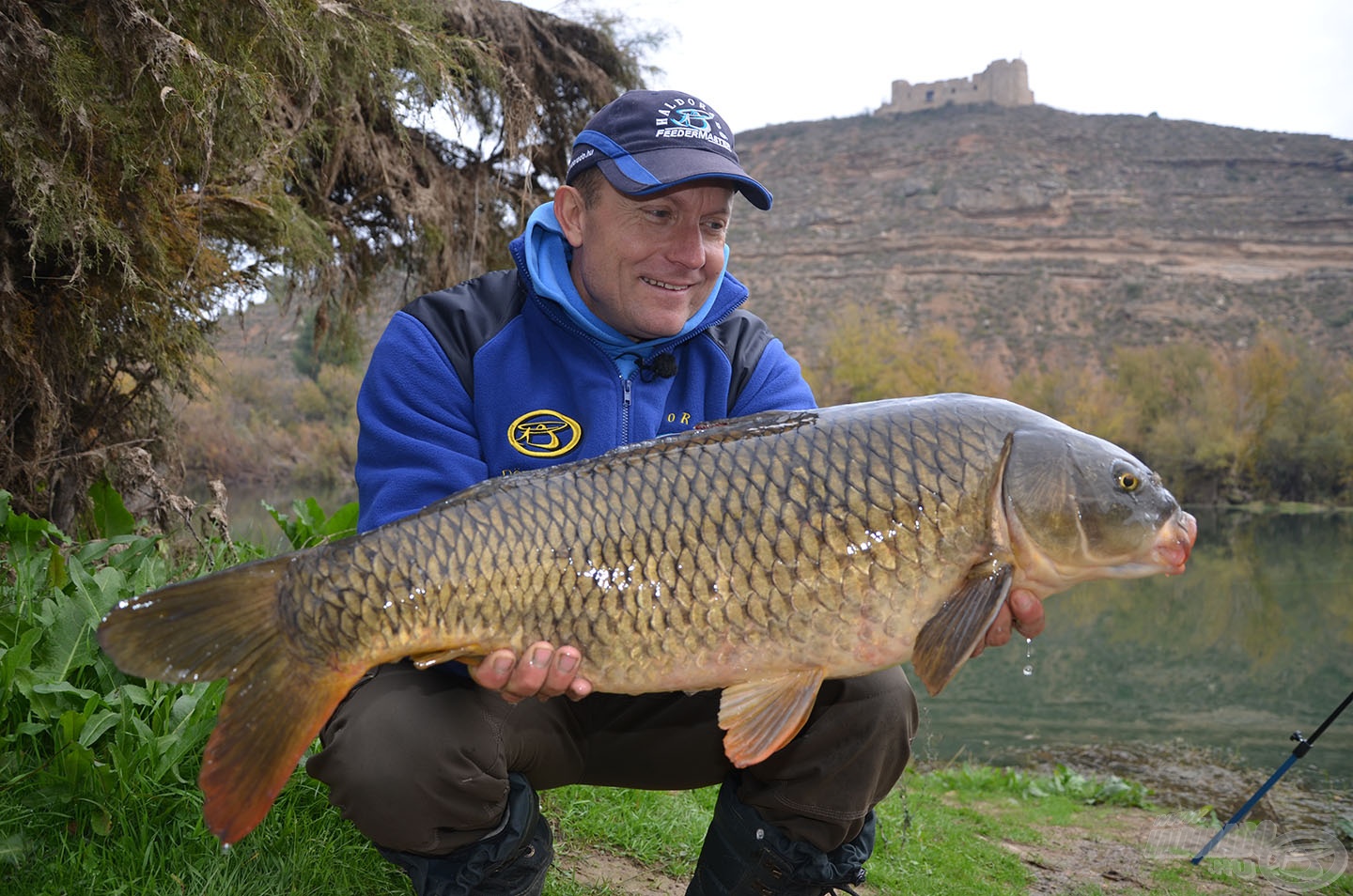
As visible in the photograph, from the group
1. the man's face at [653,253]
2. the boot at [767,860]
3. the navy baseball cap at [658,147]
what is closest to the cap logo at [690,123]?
the navy baseball cap at [658,147]

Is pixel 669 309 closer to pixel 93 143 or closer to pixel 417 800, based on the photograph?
pixel 417 800

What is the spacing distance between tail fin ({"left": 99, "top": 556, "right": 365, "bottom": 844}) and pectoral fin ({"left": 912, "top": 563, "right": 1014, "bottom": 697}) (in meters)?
Result: 0.92

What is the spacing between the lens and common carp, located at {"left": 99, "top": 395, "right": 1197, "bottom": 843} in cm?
158

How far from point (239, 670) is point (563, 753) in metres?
0.69

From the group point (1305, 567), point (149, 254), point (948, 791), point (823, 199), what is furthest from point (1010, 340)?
point (149, 254)

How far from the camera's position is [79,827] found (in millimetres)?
2031

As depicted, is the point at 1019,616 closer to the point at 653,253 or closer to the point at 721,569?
the point at 721,569

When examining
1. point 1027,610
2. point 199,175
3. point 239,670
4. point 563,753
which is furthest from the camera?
point 199,175

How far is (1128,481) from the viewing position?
1745mm

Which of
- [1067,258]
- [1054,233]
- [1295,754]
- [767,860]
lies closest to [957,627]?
[767,860]

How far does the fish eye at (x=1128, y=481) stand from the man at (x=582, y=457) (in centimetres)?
25

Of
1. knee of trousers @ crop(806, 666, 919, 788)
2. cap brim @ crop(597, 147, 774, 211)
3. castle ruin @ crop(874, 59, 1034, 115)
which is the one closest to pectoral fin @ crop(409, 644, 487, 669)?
knee of trousers @ crop(806, 666, 919, 788)

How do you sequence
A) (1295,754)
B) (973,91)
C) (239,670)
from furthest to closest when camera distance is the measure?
(973,91), (1295,754), (239,670)

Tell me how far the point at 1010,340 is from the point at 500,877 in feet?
139
